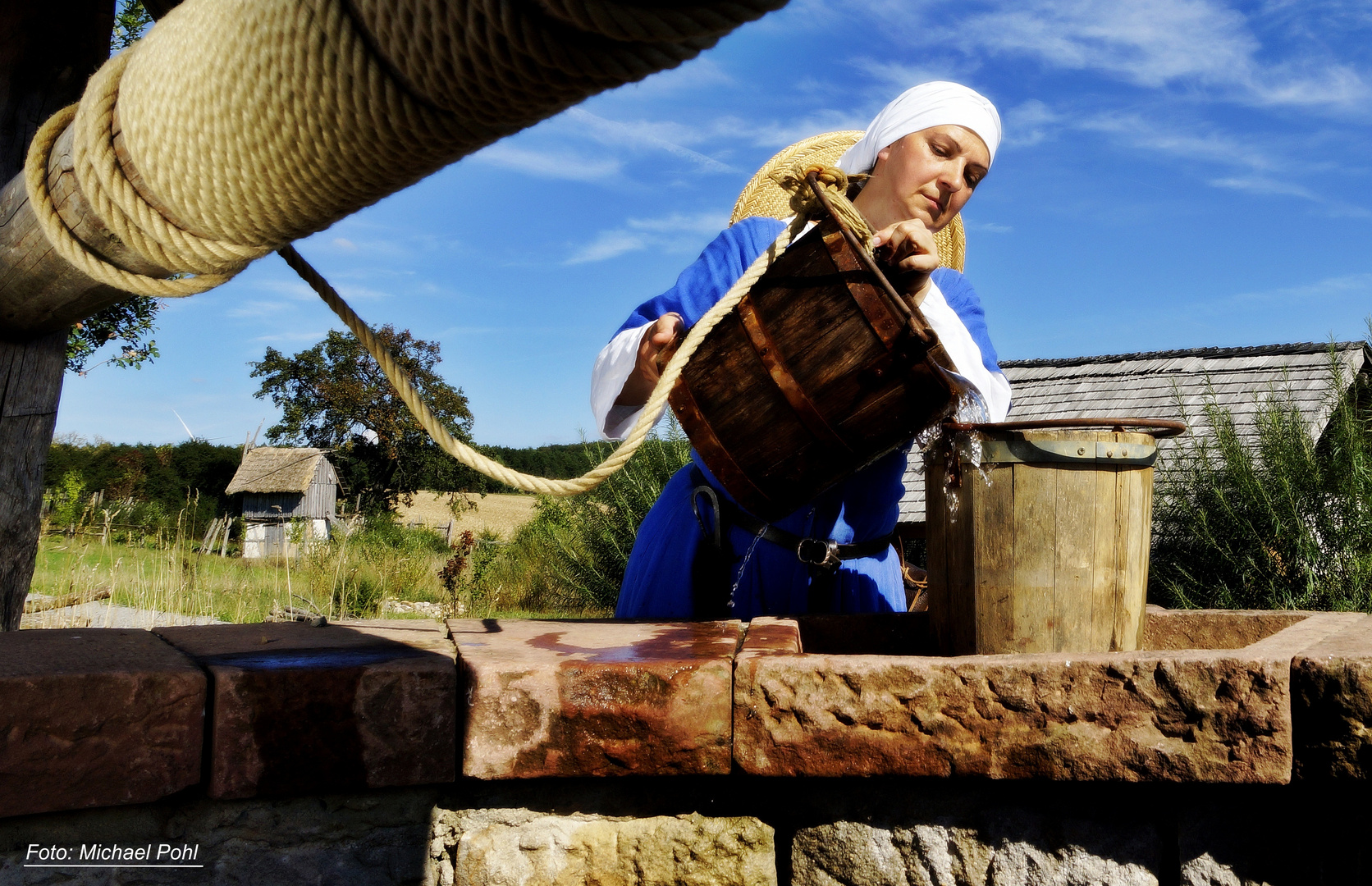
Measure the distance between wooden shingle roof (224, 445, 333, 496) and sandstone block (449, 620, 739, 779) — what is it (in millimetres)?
23957

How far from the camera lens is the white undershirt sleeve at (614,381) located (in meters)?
2.24

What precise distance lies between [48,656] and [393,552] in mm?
10492

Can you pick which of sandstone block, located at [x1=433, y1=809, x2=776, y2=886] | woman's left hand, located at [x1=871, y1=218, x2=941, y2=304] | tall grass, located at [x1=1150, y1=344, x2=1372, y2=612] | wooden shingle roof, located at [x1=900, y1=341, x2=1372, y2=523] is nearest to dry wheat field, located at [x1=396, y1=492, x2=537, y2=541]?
wooden shingle roof, located at [x1=900, y1=341, x2=1372, y2=523]

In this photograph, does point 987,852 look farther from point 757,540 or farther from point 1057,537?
point 757,540

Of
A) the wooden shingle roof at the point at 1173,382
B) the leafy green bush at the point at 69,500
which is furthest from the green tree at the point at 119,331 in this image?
the wooden shingle roof at the point at 1173,382

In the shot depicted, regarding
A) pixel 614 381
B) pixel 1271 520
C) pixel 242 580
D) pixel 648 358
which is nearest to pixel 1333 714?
pixel 648 358

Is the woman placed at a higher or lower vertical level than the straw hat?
lower

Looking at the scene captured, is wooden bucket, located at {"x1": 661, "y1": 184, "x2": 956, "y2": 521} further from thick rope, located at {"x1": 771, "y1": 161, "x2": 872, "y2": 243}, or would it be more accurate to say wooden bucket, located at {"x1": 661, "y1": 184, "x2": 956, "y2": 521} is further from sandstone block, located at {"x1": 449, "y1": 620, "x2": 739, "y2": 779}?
sandstone block, located at {"x1": 449, "y1": 620, "x2": 739, "y2": 779}

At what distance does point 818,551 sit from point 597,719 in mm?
819

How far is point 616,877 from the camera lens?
1806 millimetres

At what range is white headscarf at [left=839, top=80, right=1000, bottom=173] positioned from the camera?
7.34 ft

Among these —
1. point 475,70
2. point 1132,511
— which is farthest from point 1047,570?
point 475,70

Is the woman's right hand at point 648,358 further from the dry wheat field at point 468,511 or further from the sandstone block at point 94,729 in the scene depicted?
the dry wheat field at point 468,511

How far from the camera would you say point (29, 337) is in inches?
82.4
